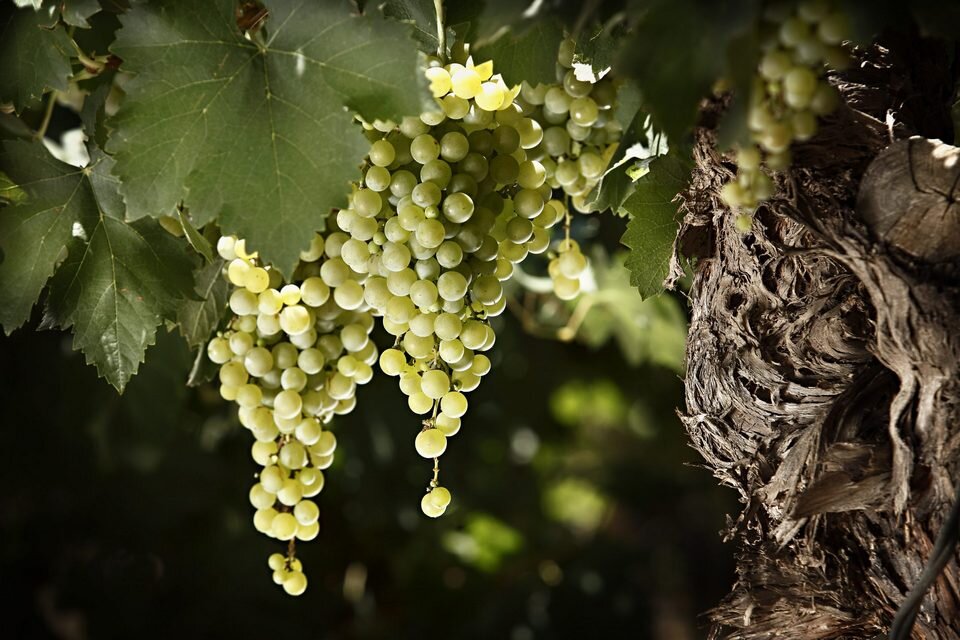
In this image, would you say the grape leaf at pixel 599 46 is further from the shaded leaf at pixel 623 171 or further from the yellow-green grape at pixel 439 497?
the yellow-green grape at pixel 439 497

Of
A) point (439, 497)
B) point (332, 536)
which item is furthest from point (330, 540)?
point (439, 497)

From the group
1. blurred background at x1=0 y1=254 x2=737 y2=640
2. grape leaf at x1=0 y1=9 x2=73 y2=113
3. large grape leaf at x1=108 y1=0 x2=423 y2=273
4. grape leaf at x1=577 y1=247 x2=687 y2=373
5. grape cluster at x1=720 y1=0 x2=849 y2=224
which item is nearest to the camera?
grape cluster at x1=720 y1=0 x2=849 y2=224

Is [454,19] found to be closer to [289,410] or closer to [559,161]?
[559,161]

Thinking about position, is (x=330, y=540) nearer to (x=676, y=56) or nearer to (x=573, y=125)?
(x=573, y=125)

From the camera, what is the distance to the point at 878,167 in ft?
1.45

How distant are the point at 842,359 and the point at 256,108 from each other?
38 cm

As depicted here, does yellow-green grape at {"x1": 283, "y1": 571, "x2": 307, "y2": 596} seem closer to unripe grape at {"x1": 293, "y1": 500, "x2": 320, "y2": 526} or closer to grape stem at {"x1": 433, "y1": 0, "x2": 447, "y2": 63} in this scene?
unripe grape at {"x1": 293, "y1": 500, "x2": 320, "y2": 526}

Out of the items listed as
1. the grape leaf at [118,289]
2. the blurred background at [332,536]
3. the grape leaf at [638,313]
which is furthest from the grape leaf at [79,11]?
the blurred background at [332,536]

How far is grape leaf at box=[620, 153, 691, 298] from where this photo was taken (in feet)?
1.91

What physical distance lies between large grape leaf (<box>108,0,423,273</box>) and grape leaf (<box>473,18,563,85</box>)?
0.06 m

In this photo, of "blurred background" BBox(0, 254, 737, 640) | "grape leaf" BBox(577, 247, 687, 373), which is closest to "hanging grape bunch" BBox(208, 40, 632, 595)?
"grape leaf" BBox(577, 247, 687, 373)

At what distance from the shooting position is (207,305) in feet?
2.25

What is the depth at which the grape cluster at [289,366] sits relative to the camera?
62cm

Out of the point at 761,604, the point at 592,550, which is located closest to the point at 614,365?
the point at 592,550
